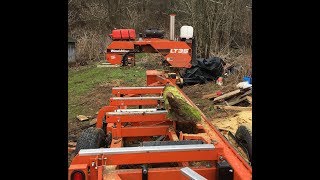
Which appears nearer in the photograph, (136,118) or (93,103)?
(136,118)

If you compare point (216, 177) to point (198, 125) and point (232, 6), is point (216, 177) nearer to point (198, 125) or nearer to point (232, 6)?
point (198, 125)

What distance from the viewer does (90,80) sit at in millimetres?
14633

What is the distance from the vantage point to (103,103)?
1058 centimetres

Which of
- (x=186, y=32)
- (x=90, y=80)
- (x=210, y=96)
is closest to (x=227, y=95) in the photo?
(x=210, y=96)

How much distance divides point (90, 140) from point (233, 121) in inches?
183

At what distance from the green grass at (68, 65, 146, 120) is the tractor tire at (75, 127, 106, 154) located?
16.8 ft

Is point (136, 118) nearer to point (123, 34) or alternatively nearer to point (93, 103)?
point (123, 34)

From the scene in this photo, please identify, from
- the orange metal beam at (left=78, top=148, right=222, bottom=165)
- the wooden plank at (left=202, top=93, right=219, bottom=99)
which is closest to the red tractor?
the wooden plank at (left=202, top=93, right=219, bottom=99)

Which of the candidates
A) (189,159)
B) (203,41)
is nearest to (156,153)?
(189,159)

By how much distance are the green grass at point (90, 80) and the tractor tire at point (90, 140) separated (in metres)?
5.13

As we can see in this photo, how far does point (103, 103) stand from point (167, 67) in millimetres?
3140

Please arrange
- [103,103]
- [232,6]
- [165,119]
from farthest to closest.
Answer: [232,6]
[103,103]
[165,119]

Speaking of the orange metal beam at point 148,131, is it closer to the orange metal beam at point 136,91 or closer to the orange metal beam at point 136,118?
the orange metal beam at point 136,118

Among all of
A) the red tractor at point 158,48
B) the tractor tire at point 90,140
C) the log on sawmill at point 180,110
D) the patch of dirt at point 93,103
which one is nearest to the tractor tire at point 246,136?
the log on sawmill at point 180,110
